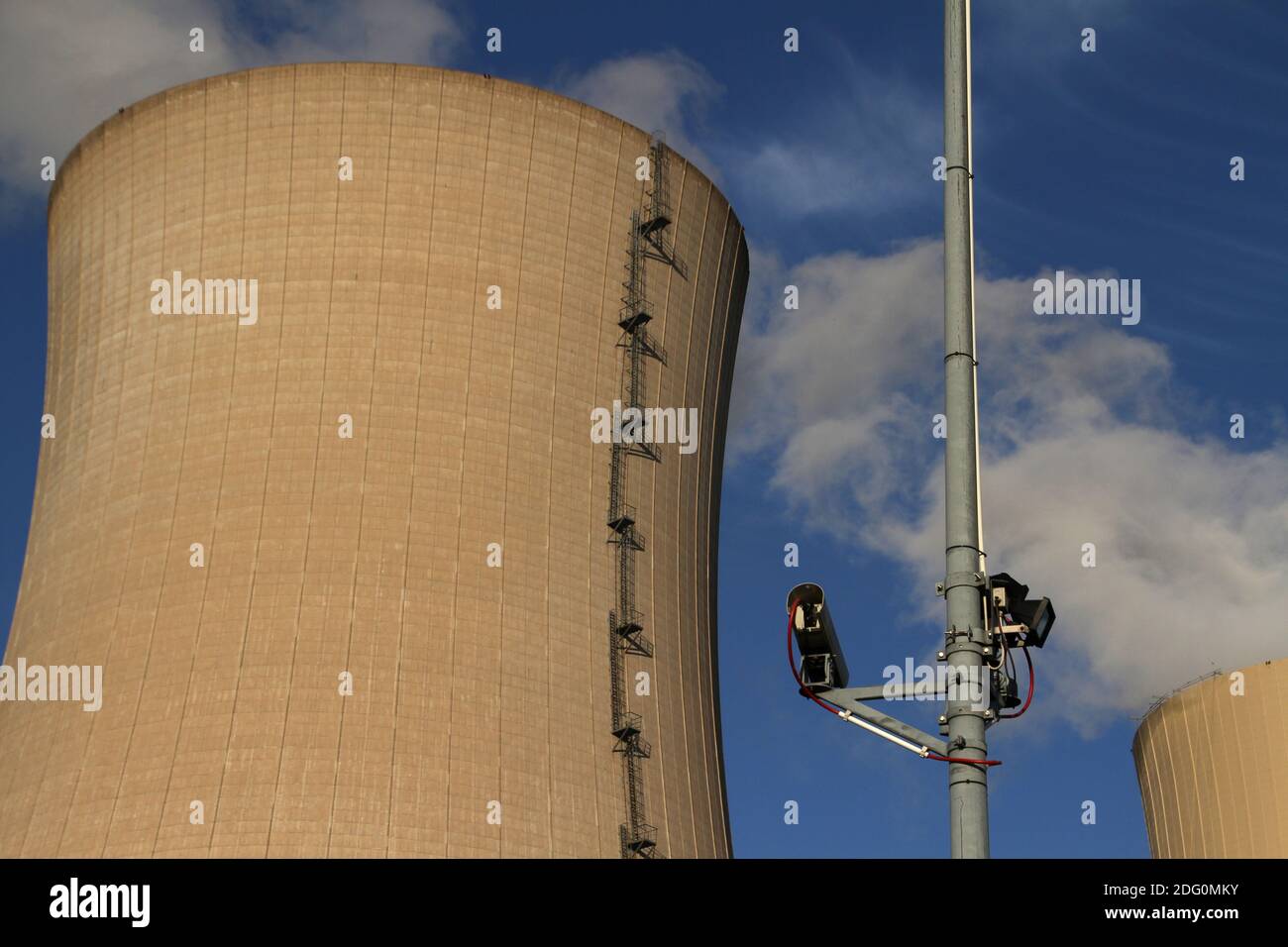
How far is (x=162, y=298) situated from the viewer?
61.8 feet

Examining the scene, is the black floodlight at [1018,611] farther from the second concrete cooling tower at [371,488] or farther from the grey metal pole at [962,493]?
the second concrete cooling tower at [371,488]

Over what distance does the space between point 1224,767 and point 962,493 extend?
21069mm

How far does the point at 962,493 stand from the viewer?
7.69 metres

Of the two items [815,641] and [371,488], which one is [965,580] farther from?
[371,488]

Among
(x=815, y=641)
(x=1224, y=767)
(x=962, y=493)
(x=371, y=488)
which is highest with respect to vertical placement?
(x=371, y=488)

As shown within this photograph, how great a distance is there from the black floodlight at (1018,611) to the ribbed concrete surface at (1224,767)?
784 inches

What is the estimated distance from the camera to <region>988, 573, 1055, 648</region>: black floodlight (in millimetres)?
7742

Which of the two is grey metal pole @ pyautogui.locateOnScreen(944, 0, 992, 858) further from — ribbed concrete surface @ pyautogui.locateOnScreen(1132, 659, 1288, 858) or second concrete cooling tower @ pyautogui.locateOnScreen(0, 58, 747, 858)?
ribbed concrete surface @ pyautogui.locateOnScreen(1132, 659, 1288, 858)

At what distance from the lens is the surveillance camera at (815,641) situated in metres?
7.84

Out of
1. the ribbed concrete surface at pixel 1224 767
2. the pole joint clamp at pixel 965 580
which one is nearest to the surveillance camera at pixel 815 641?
the pole joint clamp at pixel 965 580

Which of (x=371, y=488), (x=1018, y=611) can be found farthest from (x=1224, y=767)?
(x=1018, y=611)
